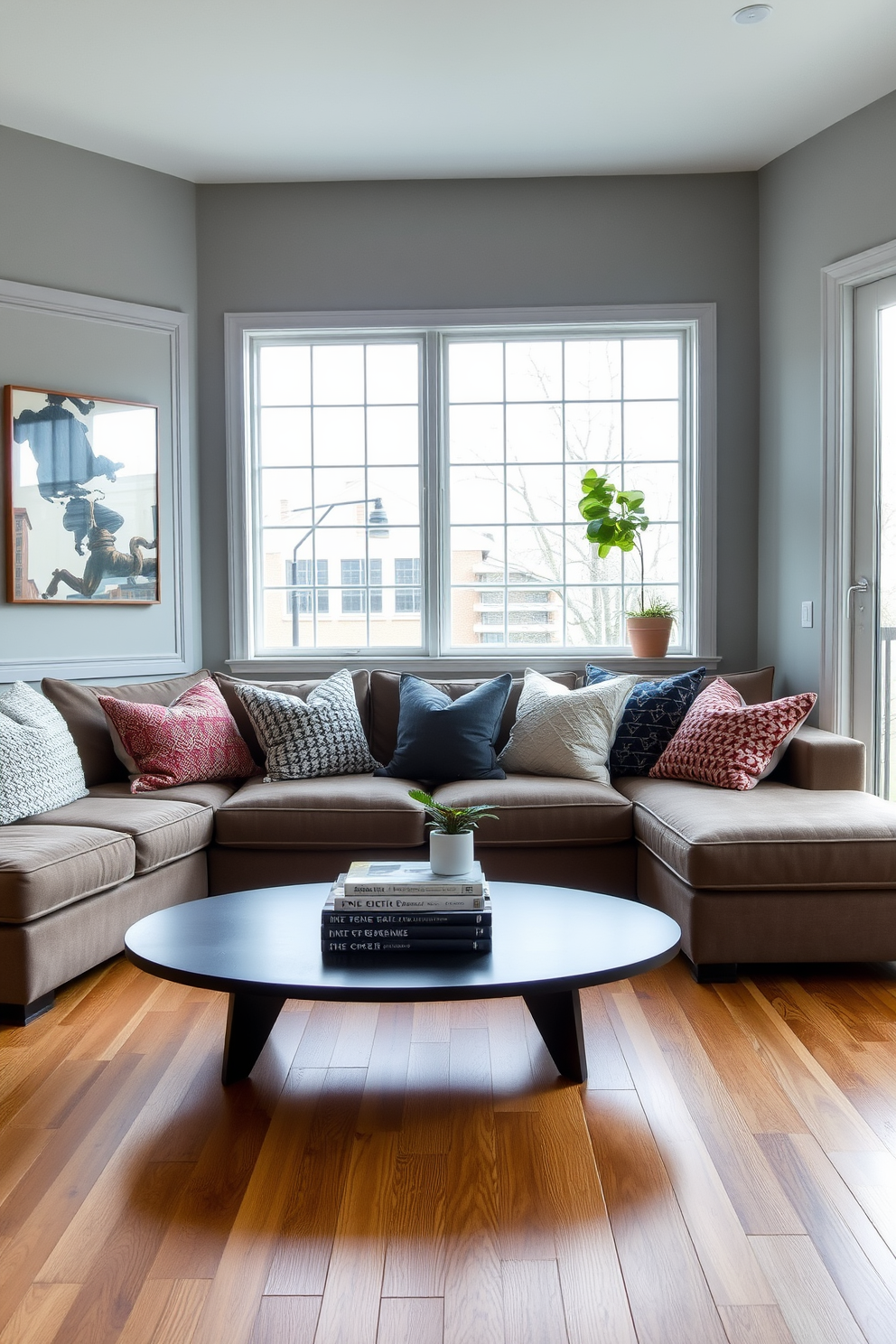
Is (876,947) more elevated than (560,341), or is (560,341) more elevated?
(560,341)

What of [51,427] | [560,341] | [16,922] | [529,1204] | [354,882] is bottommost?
[529,1204]

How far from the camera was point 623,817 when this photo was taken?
3.49m

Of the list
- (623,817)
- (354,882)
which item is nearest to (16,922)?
(354,882)

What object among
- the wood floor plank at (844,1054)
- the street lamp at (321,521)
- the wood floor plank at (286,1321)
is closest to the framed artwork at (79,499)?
the street lamp at (321,521)

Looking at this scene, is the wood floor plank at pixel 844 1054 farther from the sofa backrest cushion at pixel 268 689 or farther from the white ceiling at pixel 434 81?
the white ceiling at pixel 434 81

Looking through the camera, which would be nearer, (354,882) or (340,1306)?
(340,1306)

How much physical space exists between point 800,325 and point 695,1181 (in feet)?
11.2

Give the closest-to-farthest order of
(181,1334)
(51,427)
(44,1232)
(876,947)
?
1. (181,1334)
2. (44,1232)
3. (876,947)
4. (51,427)

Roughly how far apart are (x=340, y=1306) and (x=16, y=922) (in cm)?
150

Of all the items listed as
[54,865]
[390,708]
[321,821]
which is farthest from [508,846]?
[54,865]

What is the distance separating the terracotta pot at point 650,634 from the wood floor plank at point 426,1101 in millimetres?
2275

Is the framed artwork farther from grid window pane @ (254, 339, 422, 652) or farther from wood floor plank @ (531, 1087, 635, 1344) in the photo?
wood floor plank @ (531, 1087, 635, 1344)

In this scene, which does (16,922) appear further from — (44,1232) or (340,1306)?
(340,1306)

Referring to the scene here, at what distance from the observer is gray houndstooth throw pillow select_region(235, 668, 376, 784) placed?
3.84 metres
